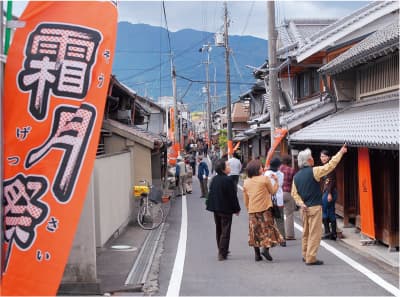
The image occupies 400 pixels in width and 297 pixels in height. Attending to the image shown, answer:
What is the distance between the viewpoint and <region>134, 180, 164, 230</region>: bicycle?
50.4 feet

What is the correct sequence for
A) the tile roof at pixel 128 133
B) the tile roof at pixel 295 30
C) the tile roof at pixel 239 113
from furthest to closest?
the tile roof at pixel 239 113, the tile roof at pixel 295 30, the tile roof at pixel 128 133

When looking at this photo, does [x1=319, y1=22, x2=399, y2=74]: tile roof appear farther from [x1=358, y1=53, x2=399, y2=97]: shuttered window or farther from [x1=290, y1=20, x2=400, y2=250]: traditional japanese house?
[x1=358, y1=53, x2=399, y2=97]: shuttered window

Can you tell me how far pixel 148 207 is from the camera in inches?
612

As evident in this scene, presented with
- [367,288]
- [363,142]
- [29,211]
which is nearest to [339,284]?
[367,288]

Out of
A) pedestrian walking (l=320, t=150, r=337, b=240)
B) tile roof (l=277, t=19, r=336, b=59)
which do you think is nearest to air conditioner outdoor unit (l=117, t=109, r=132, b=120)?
tile roof (l=277, t=19, r=336, b=59)

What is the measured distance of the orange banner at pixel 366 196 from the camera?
1178cm

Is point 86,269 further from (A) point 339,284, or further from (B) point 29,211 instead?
(A) point 339,284

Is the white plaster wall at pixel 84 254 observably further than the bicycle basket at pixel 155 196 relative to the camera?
No

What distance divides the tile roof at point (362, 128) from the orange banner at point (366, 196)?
0.54 metres

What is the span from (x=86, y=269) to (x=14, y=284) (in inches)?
114

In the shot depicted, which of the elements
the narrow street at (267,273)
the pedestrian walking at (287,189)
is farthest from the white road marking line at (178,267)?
the pedestrian walking at (287,189)

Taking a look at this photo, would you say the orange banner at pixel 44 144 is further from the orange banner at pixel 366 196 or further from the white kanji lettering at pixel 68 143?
the orange banner at pixel 366 196

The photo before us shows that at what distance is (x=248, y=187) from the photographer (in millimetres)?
10156

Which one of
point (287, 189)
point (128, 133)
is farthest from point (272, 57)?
point (287, 189)
